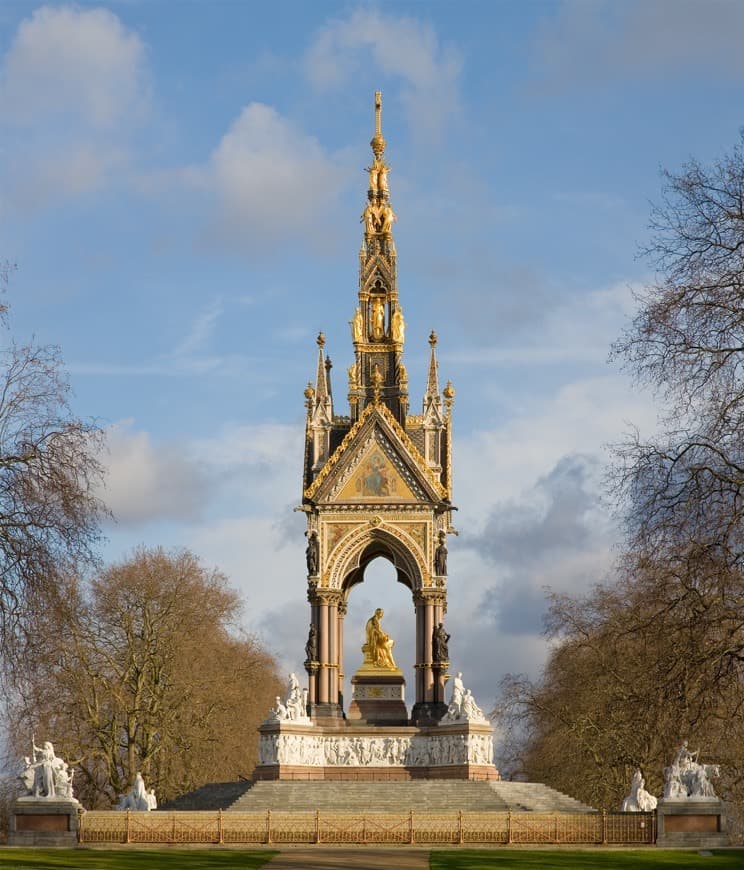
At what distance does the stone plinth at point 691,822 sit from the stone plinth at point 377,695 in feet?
44.3

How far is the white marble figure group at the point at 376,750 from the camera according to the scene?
51062 millimetres

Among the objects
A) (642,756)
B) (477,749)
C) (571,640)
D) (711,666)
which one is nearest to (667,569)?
(711,666)

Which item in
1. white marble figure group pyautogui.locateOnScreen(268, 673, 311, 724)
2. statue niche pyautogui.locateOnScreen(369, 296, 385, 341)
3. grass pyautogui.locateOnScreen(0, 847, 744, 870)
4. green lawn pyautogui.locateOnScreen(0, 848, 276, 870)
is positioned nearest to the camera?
green lawn pyautogui.locateOnScreen(0, 848, 276, 870)

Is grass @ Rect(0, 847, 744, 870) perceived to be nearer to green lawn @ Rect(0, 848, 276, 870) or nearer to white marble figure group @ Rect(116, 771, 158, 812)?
→ green lawn @ Rect(0, 848, 276, 870)

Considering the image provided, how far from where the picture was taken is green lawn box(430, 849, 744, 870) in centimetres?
3509

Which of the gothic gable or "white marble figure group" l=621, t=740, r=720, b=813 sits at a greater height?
the gothic gable

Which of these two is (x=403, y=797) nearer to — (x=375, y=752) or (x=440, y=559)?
(x=375, y=752)

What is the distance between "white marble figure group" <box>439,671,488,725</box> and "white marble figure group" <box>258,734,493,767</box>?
568mm

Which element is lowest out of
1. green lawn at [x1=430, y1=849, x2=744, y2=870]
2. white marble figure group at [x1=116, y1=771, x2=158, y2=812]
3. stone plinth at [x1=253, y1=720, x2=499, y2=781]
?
green lawn at [x1=430, y1=849, x2=744, y2=870]

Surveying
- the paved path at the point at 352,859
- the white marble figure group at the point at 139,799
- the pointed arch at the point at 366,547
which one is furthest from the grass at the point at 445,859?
the pointed arch at the point at 366,547

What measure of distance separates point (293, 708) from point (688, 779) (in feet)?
46.3

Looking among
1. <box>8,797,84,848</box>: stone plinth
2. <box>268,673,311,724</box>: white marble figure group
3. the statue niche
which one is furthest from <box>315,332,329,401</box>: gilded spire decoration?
<box>8,797,84,848</box>: stone plinth

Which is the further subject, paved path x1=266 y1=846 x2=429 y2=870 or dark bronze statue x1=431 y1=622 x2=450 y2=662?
dark bronze statue x1=431 y1=622 x2=450 y2=662

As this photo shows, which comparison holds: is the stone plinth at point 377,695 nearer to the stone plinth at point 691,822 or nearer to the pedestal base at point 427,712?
the pedestal base at point 427,712
